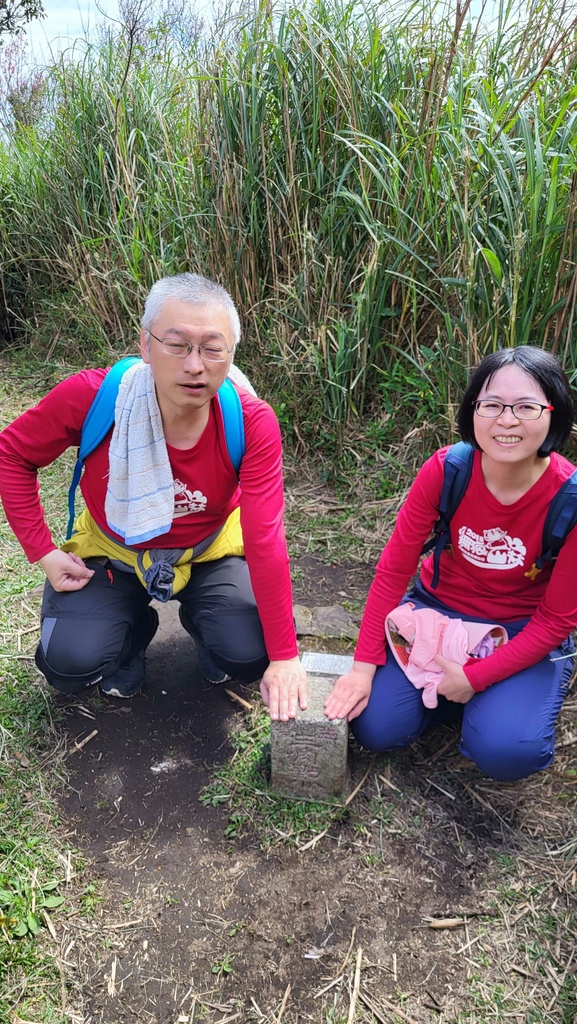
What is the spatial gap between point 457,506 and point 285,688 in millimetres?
650

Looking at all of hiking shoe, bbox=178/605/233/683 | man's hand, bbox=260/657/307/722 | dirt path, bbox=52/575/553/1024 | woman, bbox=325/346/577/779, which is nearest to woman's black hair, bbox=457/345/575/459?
woman, bbox=325/346/577/779

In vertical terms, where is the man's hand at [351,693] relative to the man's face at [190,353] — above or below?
below

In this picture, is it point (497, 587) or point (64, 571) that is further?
point (64, 571)

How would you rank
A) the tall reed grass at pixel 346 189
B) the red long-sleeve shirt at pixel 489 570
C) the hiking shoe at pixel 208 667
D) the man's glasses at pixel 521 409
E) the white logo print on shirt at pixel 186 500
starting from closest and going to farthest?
1. the man's glasses at pixel 521 409
2. the red long-sleeve shirt at pixel 489 570
3. the white logo print on shirt at pixel 186 500
4. the hiking shoe at pixel 208 667
5. the tall reed grass at pixel 346 189

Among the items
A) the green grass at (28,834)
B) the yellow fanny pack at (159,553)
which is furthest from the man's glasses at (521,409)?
the green grass at (28,834)

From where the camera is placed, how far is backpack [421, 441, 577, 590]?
1.77m

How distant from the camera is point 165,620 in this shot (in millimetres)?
2736

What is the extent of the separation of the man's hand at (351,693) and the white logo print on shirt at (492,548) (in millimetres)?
409

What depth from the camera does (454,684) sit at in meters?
1.92

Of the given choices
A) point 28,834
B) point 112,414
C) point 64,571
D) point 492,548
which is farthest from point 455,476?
point 28,834

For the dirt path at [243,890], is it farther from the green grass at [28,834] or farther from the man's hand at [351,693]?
the man's hand at [351,693]

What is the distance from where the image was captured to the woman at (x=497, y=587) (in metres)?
1.72

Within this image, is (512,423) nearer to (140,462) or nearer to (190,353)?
(190,353)

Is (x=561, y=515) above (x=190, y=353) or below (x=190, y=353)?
below
